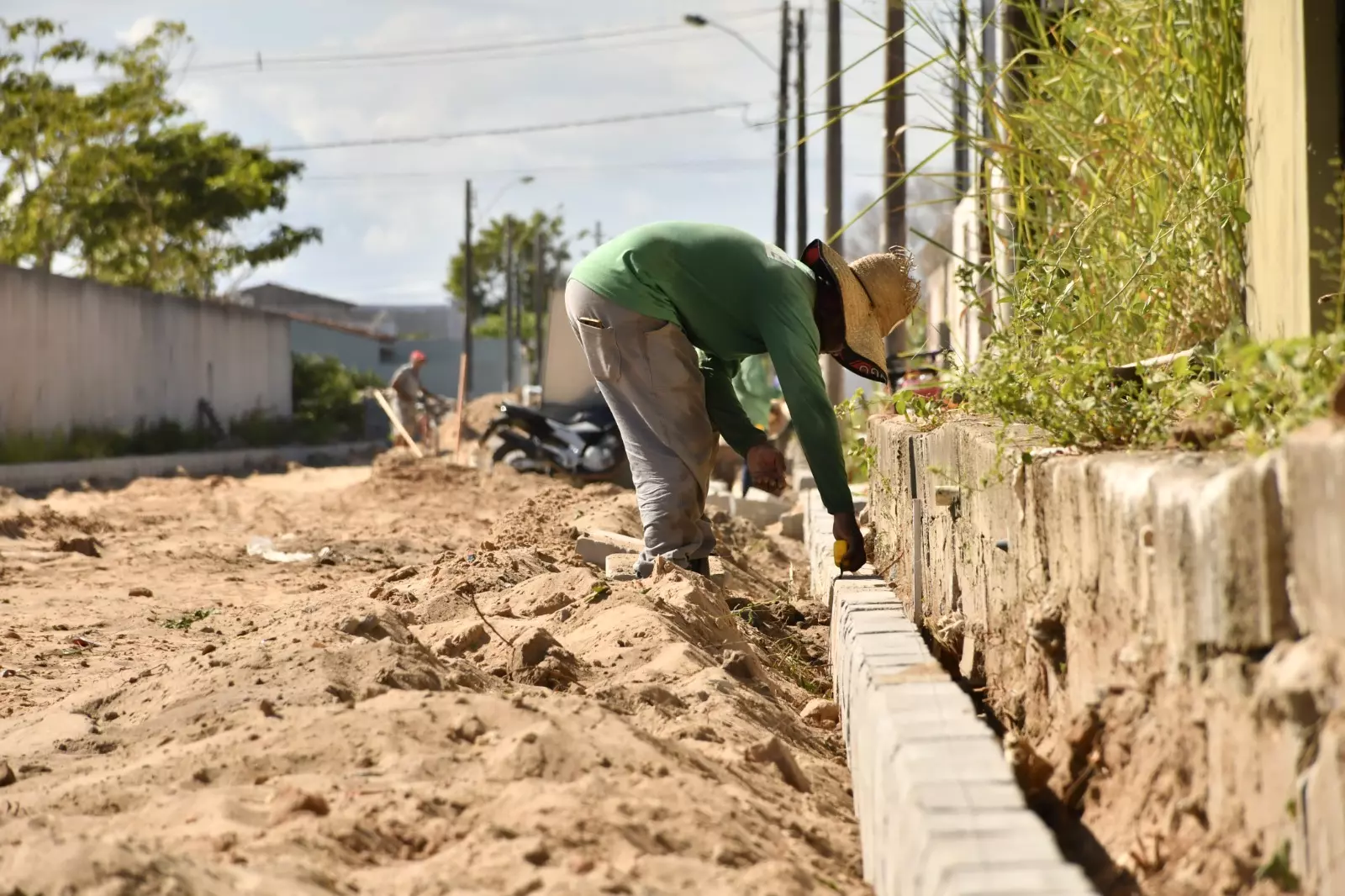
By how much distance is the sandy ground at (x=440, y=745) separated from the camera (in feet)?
8.52

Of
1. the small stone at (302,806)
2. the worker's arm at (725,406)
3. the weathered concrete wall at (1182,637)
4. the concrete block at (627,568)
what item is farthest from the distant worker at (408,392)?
the small stone at (302,806)

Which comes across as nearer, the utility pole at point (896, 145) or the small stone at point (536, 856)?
the small stone at point (536, 856)

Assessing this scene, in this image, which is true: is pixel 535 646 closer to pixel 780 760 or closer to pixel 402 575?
pixel 780 760

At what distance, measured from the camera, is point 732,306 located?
220 inches

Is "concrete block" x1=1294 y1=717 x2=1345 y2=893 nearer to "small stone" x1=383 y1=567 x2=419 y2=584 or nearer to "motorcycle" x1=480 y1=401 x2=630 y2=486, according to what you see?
"small stone" x1=383 y1=567 x2=419 y2=584

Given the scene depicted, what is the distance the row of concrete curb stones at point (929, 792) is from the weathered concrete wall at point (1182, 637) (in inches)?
9.5

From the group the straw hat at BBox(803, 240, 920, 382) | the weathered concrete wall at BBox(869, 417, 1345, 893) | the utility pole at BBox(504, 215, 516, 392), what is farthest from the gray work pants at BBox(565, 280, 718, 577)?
the utility pole at BBox(504, 215, 516, 392)

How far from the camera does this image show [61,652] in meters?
6.06

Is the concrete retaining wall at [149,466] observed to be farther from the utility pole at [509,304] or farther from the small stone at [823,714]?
the utility pole at [509,304]

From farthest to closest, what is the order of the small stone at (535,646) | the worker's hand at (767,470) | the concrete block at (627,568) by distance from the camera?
the concrete block at (627,568), the worker's hand at (767,470), the small stone at (535,646)

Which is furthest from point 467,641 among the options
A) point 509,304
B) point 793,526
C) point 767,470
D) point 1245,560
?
point 509,304

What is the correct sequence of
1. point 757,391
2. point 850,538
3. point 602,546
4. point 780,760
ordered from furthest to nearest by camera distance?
point 757,391 < point 602,546 < point 850,538 < point 780,760

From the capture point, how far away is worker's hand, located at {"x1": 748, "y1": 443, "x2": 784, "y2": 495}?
559 cm

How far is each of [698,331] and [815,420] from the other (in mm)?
1060
